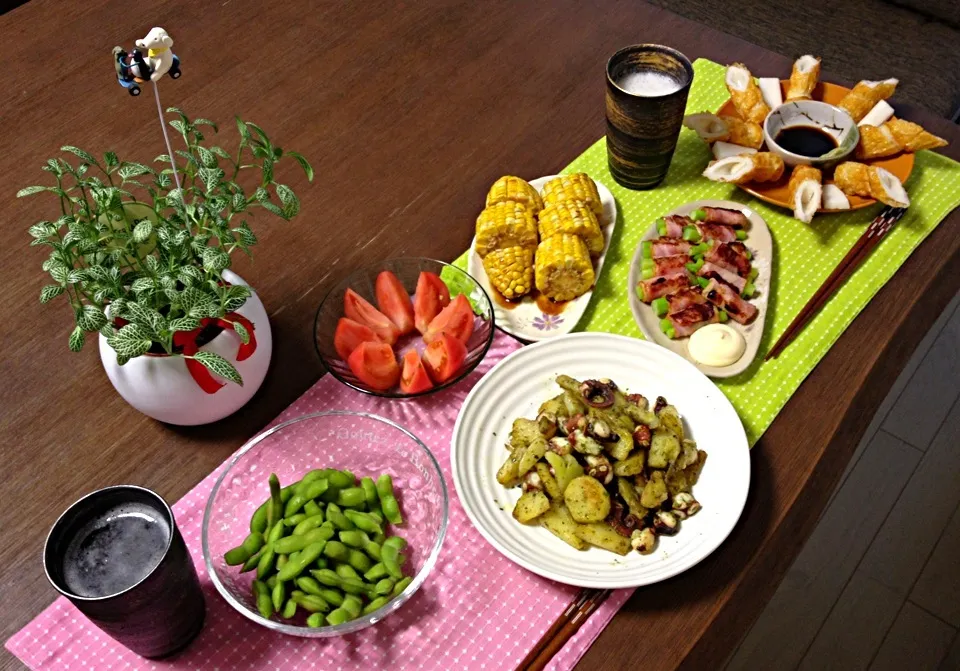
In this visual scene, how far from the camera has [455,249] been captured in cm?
151

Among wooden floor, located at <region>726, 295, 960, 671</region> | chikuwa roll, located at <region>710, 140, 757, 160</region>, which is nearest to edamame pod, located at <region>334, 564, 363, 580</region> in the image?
chikuwa roll, located at <region>710, 140, 757, 160</region>

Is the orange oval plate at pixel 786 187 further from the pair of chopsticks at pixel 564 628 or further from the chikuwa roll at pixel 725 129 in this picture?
Answer: the pair of chopsticks at pixel 564 628

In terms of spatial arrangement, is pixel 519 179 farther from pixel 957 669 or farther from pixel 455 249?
pixel 957 669

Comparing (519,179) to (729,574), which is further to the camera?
(519,179)

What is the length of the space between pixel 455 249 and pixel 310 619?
0.71 metres

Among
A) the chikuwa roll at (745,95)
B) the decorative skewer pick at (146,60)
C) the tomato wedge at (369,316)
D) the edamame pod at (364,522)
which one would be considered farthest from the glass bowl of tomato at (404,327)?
the chikuwa roll at (745,95)

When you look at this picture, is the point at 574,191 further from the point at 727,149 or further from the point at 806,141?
the point at 806,141

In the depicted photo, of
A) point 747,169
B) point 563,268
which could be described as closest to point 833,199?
point 747,169

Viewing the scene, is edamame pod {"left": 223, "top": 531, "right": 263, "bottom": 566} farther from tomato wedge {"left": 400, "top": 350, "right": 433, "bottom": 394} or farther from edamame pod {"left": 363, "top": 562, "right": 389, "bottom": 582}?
tomato wedge {"left": 400, "top": 350, "right": 433, "bottom": 394}

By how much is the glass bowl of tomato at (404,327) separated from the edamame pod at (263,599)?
0.32 m

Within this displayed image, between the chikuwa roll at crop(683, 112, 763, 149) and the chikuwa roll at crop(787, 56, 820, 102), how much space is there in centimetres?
13

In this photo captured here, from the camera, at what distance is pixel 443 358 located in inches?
50.4

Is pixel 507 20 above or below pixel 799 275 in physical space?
above

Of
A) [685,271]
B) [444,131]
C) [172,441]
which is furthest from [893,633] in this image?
[172,441]
